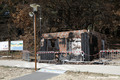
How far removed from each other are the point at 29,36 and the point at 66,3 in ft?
23.7

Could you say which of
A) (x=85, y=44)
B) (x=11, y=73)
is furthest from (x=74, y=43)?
(x=11, y=73)

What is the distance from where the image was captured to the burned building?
13.1 meters

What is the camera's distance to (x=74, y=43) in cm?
1388

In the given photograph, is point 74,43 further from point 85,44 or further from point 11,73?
point 11,73

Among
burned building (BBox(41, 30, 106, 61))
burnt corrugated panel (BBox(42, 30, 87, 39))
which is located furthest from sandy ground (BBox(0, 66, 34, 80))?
burnt corrugated panel (BBox(42, 30, 87, 39))

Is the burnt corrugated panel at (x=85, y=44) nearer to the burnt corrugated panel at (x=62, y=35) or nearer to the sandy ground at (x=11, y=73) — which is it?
the burnt corrugated panel at (x=62, y=35)

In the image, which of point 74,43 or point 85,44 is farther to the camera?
point 74,43

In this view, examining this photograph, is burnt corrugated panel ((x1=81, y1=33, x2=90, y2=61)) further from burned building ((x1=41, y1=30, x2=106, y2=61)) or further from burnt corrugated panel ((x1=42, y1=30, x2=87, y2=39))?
burnt corrugated panel ((x1=42, y1=30, x2=87, y2=39))

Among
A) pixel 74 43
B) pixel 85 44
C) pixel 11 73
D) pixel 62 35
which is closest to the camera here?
pixel 11 73

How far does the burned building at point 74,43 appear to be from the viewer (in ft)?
43.0

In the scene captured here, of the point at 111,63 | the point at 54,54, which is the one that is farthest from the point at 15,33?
the point at 111,63

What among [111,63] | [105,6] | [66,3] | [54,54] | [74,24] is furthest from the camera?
[74,24]

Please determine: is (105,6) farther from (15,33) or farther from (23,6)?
(15,33)

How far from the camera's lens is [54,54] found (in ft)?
44.5
